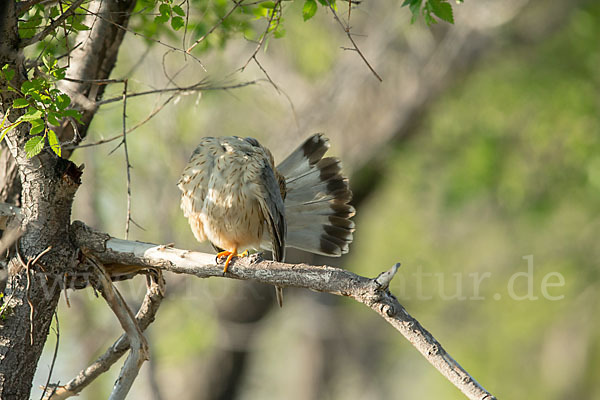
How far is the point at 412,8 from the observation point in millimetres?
2777

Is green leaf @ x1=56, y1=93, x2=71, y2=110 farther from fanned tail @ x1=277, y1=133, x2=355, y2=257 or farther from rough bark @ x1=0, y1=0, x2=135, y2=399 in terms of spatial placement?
fanned tail @ x1=277, y1=133, x2=355, y2=257

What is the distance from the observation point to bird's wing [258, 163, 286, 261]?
3551mm

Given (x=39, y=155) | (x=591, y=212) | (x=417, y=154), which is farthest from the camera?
(x=591, y=212)

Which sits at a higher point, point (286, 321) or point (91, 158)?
point (286, 321)

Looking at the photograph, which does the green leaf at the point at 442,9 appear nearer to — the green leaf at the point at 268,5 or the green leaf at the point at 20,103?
the green leaf at the point at 268,5

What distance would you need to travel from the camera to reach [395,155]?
340 inches

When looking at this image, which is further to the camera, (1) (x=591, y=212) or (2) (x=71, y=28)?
(1) (x=591, y=212)

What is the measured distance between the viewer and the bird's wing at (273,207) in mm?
3551

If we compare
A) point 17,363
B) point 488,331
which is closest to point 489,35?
point 17,363

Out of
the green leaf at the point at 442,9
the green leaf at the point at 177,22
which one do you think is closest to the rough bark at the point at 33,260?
the green leaf at the point at 177,22

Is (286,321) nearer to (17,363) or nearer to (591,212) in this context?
(591,212)

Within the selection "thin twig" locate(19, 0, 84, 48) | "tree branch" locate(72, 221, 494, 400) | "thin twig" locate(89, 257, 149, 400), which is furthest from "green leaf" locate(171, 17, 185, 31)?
"thin twig" locate(89, 257, 149, 400)

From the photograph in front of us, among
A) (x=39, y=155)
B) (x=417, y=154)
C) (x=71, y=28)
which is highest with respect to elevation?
(x=417, y=154)

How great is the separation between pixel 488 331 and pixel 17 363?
16.7m
